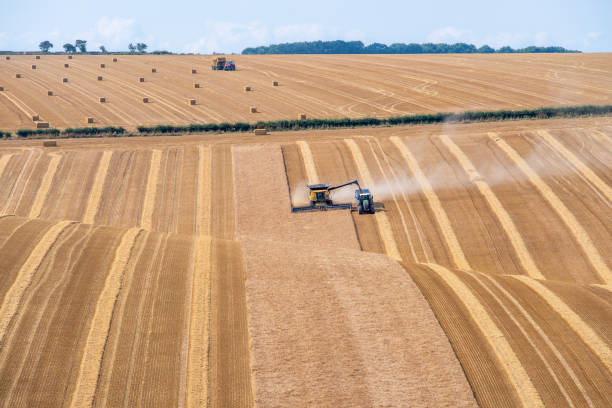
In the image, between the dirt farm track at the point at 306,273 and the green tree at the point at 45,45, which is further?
the green tree at the point at 45,45

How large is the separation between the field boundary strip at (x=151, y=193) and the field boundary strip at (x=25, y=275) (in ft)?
19.7

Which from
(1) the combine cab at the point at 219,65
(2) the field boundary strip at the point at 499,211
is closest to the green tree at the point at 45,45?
(1) the combine cab at the point at 219,65

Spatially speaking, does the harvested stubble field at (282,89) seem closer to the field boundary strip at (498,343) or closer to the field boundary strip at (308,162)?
the field boundary strip at (308,162)

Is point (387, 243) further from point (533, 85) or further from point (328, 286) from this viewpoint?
point (533, 85)

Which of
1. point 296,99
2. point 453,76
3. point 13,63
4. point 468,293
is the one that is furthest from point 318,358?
point 13,63

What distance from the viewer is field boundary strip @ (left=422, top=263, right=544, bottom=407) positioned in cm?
1980

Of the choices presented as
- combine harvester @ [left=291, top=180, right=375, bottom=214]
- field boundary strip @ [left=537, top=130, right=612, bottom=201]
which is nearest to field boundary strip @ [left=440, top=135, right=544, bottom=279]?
field boundary strip @ [left=537, top=130, right=612, bottom=201]

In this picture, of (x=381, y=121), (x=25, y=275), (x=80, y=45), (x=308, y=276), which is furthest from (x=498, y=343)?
(x=80, y=45)

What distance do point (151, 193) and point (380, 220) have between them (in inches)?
624

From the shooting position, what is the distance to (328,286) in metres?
26.0

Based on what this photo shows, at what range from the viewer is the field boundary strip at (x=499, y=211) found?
3247 centimetres

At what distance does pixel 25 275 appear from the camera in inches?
1006

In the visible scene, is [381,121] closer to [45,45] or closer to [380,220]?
[380,220]

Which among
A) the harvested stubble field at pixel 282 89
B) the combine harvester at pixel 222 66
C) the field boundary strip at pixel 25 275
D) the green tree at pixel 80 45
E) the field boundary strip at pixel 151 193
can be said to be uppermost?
the green tree at pixel 80 45
